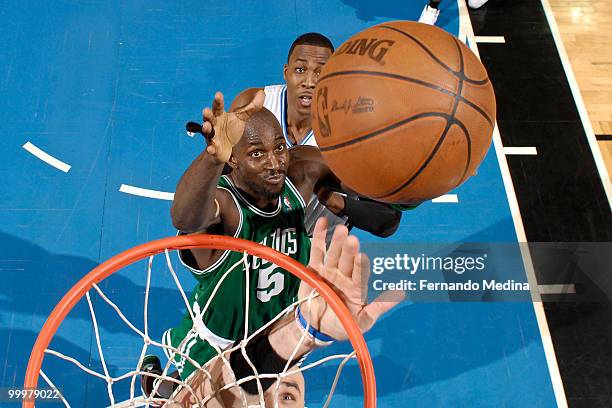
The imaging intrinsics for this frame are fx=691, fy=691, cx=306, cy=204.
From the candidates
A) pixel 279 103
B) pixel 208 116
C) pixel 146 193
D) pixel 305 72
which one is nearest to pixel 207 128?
pixel 208 116

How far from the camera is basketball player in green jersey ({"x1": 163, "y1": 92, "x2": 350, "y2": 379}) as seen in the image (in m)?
2.98

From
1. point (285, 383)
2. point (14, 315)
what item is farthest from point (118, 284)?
point (285, 383)

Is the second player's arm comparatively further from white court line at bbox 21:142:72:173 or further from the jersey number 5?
white court line at bbox 21:142:72:173

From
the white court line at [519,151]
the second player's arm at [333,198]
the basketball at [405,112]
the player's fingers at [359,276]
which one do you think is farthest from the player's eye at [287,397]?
the white court line at [519,151]

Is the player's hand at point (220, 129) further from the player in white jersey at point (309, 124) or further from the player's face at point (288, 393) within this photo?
the player's face at point (288, 393)

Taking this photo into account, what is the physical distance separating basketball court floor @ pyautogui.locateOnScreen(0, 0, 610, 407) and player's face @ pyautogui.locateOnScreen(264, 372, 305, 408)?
0.60 m

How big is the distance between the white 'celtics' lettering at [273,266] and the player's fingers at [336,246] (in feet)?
1.44

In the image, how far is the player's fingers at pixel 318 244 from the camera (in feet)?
8.89

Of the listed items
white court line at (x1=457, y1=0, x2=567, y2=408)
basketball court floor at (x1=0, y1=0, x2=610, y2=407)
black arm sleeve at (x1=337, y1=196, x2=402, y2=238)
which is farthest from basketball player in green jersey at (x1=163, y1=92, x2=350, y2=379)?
white court line at (x1=457, y1=0, x2=567, y2=408)

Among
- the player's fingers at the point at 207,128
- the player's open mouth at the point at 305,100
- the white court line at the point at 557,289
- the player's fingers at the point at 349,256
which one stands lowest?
the white court line at the point at 557,289

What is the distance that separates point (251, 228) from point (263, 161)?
0.31 m

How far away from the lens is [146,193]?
15.5ft

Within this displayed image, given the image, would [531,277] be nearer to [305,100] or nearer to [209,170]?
[305,100]

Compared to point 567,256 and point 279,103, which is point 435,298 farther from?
point 279,103
